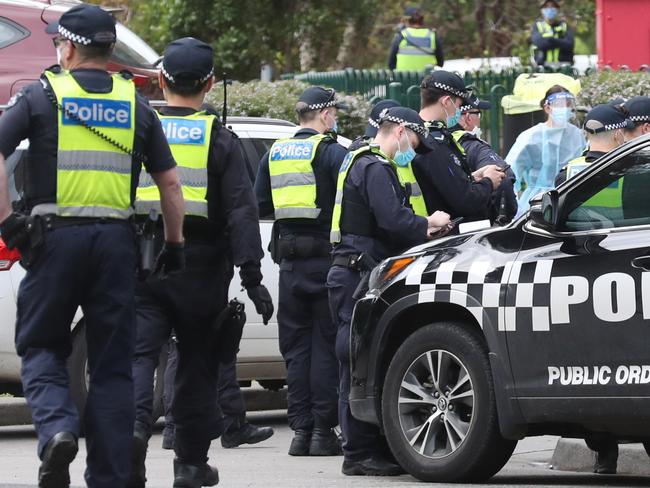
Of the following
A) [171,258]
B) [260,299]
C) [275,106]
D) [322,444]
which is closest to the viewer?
[171,258]

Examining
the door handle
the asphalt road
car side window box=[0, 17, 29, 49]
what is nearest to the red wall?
car side window box=[0, 17, 29, 49]

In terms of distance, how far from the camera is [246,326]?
1047 centimetres

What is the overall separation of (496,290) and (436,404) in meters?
0.66

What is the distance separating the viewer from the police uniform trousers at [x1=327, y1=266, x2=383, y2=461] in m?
8.61

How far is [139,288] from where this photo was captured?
6996 mm

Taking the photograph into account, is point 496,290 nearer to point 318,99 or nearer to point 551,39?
point 318,99

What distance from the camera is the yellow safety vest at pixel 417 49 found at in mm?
19078

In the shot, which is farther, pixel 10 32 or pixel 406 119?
pixel 10 32

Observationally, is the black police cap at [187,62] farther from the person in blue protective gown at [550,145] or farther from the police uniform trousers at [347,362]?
the person in blue protective gown at [550,145]

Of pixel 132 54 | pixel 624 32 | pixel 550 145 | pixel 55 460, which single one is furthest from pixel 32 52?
pixel 55 460

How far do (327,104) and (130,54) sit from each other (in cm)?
534

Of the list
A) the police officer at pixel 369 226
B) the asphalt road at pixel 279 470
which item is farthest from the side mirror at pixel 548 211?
the asphalt road at pixel 279 470

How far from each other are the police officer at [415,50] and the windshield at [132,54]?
16.2 ft

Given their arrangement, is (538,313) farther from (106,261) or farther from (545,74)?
(545,74)
